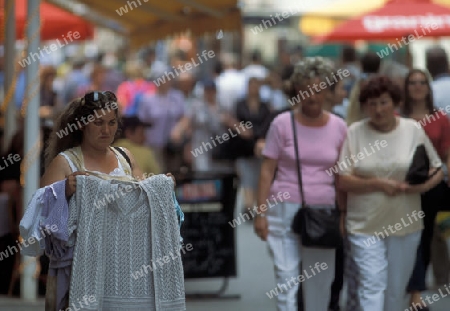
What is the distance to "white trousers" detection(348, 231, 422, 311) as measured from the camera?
328 inches

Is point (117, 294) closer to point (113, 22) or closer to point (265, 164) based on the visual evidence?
point (265, 164)

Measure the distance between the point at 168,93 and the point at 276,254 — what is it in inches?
385

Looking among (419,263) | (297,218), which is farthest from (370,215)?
(419,263)

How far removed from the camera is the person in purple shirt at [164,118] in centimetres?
1752

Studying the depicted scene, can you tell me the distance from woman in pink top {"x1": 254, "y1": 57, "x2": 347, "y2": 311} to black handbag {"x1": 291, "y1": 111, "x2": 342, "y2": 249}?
0.15 feet

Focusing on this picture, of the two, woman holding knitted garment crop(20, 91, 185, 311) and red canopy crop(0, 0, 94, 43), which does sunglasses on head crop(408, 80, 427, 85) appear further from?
red canopy crop(0, 0, 94, 43)

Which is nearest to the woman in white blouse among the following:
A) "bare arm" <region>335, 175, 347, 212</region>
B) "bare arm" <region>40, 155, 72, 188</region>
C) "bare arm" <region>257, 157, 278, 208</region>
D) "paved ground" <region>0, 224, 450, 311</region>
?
"bare arm" <region>335, 175, 347, 212</region>

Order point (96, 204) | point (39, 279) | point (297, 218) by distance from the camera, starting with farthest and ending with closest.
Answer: point (39, 279) < point (297, 218) < point (96, 204)

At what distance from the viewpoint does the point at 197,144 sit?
17.6m

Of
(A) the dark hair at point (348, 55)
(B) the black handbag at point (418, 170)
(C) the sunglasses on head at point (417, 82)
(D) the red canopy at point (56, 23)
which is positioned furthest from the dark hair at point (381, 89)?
(D) the red canopy at point (56, 23)

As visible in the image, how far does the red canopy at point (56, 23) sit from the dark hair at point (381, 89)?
8060 millimetres

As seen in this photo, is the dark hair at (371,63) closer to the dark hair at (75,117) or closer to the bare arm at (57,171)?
the dark hair at (75,117)

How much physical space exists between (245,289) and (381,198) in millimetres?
3872

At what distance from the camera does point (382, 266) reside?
329 inches
